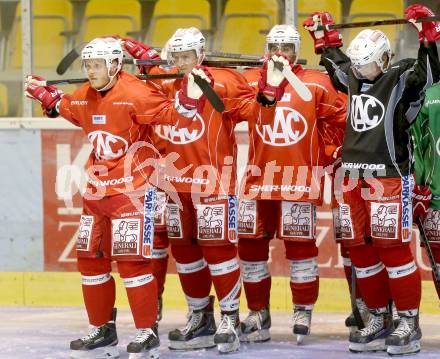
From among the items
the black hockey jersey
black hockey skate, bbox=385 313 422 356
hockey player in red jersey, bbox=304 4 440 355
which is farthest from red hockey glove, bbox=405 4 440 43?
black hockey skate, bbox=385 313 422 356

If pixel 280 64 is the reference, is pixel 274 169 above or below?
below

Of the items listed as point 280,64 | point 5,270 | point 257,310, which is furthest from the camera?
point 5,270

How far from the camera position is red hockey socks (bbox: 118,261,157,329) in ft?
17.0

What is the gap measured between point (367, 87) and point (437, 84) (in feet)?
1.26

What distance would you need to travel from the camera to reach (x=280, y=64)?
4938 mm

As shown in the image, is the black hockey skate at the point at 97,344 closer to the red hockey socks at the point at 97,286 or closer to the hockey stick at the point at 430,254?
the red hockey socks at the point at 97,286

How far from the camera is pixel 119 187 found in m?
5.20

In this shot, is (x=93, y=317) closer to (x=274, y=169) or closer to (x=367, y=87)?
(x=274, y=169)

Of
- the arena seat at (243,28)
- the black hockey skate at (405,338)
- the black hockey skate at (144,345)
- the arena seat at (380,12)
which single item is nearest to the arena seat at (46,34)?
the arena seat at (243,28)

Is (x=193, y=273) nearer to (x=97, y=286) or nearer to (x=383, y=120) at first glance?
(x=97, y=286)

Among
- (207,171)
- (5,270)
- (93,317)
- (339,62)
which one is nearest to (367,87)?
(339,62)

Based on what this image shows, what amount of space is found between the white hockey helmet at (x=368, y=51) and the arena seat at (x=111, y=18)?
6.78 ft

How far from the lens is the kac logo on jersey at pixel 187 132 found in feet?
17.8

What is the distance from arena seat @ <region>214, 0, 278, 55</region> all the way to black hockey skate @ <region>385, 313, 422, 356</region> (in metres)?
2.00
